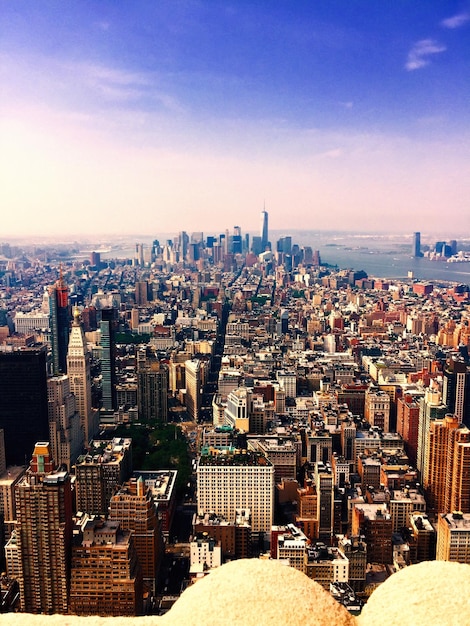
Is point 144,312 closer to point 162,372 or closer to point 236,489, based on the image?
point 162,372

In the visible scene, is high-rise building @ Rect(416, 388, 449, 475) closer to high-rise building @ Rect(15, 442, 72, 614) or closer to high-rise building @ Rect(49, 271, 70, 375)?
high-rise building @ Rect(15, 442, 72, 614)

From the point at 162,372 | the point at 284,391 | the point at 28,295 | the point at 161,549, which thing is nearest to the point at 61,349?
the point at 162,372

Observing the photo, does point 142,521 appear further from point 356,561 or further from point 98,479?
point 356,561

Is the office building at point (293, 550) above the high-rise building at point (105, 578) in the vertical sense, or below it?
below

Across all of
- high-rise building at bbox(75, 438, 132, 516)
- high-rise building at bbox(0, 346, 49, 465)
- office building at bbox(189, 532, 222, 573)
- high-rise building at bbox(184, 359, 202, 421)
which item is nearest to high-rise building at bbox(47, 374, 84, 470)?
high-rise building at bbox(0, 346, 49, 465)

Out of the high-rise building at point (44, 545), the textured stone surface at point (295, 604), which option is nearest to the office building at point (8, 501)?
the high-rise building at point (44, 545)

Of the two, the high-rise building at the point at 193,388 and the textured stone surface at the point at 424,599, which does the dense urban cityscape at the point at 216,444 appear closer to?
the high-rise building at the point at 193,388

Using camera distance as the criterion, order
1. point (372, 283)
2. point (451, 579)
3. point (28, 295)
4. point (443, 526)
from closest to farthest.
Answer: point (451, 579), point (443, 526), point (28, 295), point (372, 283)
